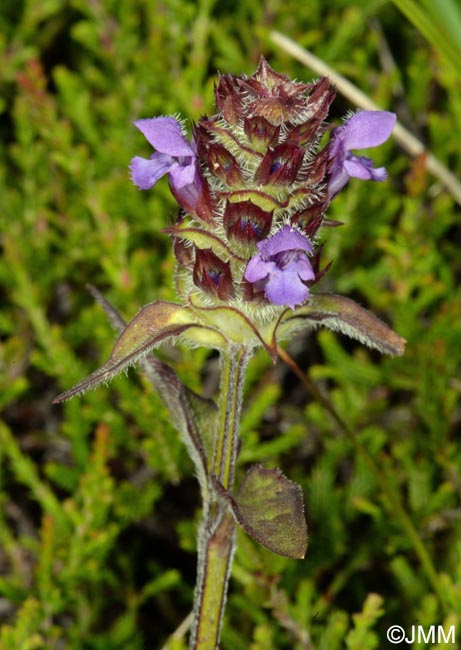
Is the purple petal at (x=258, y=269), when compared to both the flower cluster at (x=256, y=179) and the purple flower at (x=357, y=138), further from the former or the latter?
the purple flower at (x=357, y=138)

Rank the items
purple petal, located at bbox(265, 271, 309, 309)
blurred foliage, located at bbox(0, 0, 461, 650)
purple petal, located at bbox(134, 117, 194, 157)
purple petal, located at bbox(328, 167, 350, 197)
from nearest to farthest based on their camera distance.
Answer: purple petal, located at bbox(265, 271, 309, 309)
purple petal, located at bbox(134, 117, 194, 157)
purple petal, located at bbox(328, 167, 350, 197)
blurred foliage, located at bbox(0, 0, 461, 650)

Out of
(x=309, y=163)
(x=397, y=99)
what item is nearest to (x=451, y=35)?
(x=309, y=163)

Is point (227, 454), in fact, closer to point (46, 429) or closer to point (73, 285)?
point (46, 429)

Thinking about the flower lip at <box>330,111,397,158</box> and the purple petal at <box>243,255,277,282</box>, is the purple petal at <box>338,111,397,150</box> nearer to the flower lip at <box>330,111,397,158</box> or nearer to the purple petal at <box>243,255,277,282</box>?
the flower lip at <box>330,111,397,158</box>

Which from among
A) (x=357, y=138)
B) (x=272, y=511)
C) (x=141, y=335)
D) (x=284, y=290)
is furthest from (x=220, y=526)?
(x=357, y=138)

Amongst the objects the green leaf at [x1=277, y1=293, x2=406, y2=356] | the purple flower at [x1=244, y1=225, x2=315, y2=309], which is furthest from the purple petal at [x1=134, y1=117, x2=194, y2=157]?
the green leaf at [x1=277, y1=293, x2=406, y2=356]

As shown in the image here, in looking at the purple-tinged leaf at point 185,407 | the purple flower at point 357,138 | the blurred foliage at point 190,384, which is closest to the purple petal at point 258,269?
the purple flower at point 357,138
